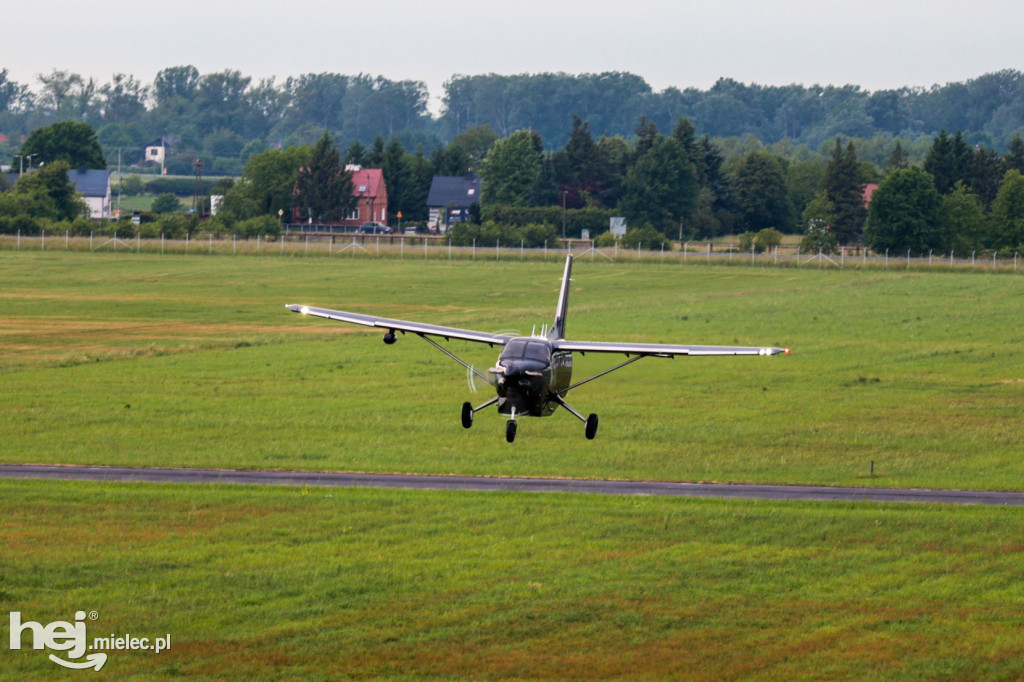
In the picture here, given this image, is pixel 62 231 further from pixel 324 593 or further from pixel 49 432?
pixel 324 593

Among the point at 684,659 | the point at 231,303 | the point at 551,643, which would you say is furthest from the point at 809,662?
the point at 231,303

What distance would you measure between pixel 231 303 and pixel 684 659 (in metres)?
77.0

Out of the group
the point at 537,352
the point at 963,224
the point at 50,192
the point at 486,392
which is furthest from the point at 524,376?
the point at 50,192

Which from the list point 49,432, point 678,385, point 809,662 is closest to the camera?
point 809,662

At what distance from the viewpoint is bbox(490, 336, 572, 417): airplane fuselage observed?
33438mm

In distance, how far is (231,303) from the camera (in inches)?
3804

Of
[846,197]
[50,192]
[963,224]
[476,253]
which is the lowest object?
[476,253]

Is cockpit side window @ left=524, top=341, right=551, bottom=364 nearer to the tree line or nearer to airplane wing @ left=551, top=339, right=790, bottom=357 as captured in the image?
airplane wing @ left=551, top=339, right=790, bottom=357

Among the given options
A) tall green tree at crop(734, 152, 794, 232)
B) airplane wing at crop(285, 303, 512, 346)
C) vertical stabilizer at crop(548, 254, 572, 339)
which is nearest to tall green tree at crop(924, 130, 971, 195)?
tall green tree at crop(734, 152, 794, 232)

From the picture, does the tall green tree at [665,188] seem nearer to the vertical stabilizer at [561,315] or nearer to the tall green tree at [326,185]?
the tall green tree at [326,185]

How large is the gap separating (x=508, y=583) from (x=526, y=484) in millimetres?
9651

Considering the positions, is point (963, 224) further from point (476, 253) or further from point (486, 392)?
point (486, 392)

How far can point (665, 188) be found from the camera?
611 ft

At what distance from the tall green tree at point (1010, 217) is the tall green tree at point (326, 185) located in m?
93.2
